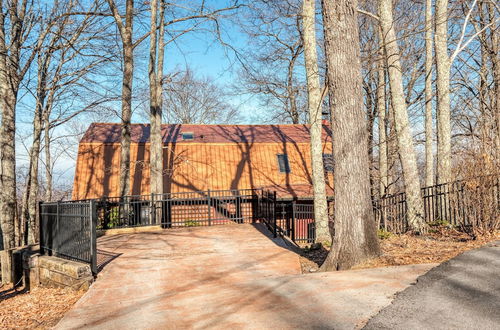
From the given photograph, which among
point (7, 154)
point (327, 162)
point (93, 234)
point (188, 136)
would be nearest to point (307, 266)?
point (93, 234)

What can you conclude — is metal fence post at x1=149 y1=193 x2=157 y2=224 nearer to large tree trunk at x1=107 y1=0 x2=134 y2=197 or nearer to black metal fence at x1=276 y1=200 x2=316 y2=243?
large tree trunk at x1=107 y1=0 x2=134 y2=197

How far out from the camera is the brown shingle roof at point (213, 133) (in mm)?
23031

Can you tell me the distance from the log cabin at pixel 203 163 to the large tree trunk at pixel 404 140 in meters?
9.10

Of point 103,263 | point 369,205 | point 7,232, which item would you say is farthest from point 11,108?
point 369,205

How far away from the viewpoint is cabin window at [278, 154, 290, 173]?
22.6 metres

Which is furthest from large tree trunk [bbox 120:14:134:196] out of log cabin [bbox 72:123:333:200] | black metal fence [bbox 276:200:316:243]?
black metal fence [bbox 276:200:316:243]

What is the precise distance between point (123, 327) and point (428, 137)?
672 inches

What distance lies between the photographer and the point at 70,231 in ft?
27.1

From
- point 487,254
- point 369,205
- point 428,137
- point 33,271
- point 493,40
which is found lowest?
point 33,271

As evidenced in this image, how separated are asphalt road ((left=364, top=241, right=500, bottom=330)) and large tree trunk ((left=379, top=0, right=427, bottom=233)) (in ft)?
16.0

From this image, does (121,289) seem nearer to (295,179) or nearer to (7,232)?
(7,232)

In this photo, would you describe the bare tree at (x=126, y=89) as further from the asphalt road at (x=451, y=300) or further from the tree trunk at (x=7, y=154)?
the asphalt road at (x=451, y=300)

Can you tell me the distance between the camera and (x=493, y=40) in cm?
1698

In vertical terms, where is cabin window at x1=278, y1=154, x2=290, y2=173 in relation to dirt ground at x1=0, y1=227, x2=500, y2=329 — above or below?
above
